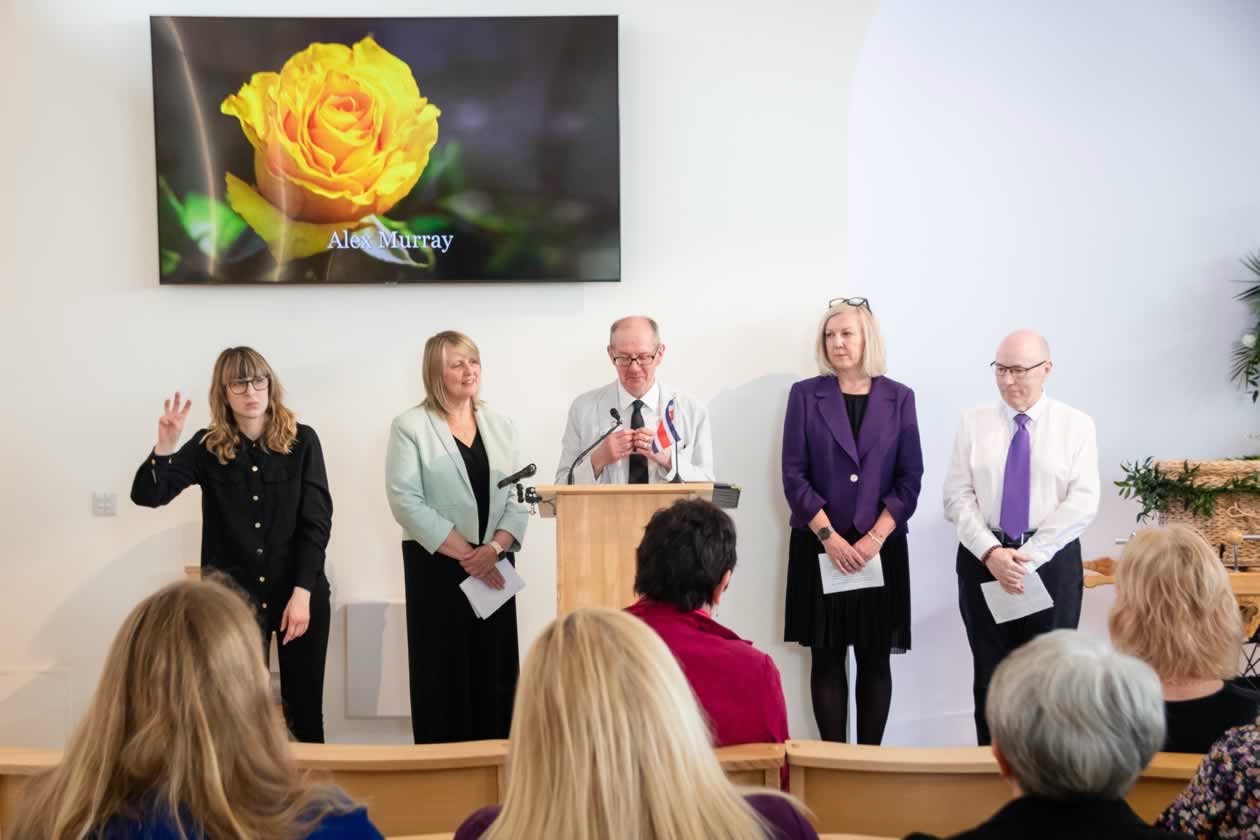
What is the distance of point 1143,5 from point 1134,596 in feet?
12.2

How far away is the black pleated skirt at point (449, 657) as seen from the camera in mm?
4195

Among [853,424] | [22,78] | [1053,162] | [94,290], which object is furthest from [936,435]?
[22,78]

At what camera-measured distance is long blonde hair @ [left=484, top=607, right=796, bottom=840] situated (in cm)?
139

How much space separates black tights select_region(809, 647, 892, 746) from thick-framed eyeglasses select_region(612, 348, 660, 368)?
1.38m

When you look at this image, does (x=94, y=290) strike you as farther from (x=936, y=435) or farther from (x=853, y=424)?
(x=936, y=435)

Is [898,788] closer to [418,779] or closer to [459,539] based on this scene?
[418,779]

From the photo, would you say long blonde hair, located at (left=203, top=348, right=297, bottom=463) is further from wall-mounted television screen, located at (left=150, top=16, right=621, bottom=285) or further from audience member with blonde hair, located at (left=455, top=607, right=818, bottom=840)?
audience member with blonde hair, located at (left=455, top=607, right=818, bottom=840)

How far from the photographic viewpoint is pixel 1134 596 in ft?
8.20

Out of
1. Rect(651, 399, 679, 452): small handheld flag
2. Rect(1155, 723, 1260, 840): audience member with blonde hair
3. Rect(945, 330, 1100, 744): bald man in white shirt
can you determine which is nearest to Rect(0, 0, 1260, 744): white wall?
Rect(945, 330, 1100, 744): bald man in white shirt

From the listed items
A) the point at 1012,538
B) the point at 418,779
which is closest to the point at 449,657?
the point at 418,779

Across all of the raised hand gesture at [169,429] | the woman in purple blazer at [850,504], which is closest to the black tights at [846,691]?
the woman in purple blazer at [850,504]

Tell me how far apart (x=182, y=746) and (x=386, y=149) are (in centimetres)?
381

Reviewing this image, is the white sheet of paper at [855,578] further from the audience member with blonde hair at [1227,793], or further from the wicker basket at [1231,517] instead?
the audience member with blonde hair at [1227,793]

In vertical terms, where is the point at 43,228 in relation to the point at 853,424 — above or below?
above
